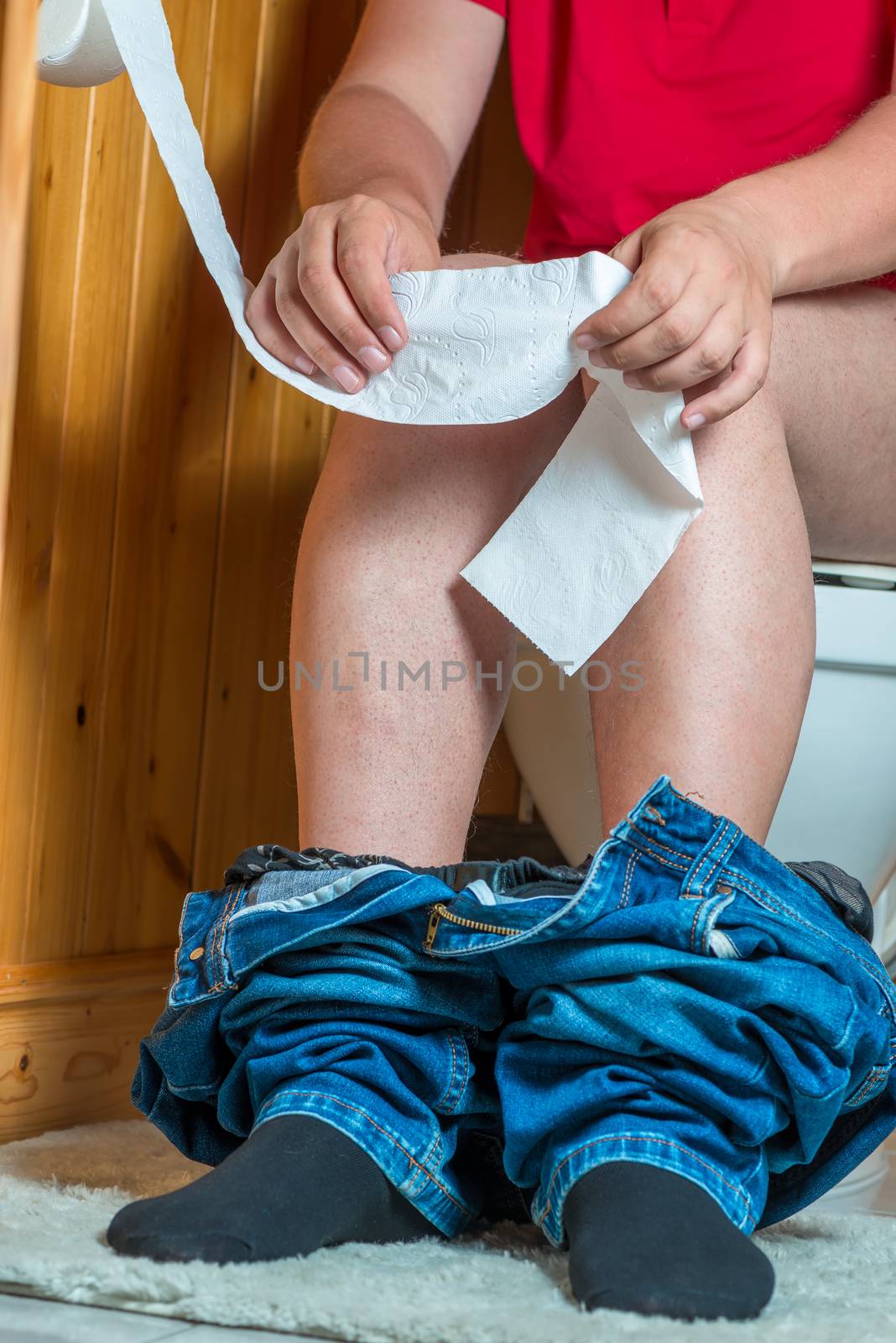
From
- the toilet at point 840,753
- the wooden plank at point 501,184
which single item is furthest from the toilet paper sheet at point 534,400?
the wooden plank at point 501,184

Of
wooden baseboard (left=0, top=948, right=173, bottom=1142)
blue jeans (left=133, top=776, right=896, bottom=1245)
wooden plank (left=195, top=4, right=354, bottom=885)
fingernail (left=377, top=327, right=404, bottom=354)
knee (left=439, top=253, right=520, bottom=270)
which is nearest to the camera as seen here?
blue jeans (left=133, top=776, right=896, bottom=1245)

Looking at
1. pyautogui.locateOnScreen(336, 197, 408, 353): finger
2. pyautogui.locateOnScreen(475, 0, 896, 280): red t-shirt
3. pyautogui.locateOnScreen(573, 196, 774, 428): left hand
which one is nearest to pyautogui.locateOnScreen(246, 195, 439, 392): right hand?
pyautogui.locateOnScreen(336, 197, 408, 353): finger

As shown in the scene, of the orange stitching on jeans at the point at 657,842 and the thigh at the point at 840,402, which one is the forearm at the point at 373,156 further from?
the orange stitching on jeans at the point at 657,842

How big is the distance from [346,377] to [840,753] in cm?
42

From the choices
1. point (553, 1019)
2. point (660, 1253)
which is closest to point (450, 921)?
point (553, 1019)

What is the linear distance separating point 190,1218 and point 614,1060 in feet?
0.59

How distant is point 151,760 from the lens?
1.01 meters

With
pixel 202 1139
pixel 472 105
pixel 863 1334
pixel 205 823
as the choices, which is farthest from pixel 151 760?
pixel 863 1334

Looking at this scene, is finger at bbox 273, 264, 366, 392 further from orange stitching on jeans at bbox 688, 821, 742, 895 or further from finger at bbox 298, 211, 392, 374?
orange stitching on jeans at bbox 688, 821, 742, 895

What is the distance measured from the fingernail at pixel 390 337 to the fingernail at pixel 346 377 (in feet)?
0.07

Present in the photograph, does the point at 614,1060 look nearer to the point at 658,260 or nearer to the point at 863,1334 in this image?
the point at 863,1334

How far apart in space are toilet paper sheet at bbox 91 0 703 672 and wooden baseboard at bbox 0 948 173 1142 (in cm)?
44

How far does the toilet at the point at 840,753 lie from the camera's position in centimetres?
81

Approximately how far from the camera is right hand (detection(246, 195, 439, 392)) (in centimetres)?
62
